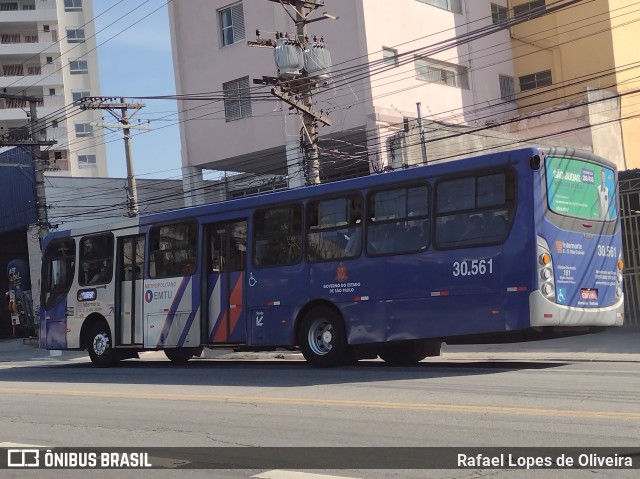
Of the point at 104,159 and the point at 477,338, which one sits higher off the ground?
the point at 104,159

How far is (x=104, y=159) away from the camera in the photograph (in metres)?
72.4

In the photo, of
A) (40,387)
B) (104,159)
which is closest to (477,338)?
(40,387)

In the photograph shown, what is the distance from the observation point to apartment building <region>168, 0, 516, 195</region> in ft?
95.7

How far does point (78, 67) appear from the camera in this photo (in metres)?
72.1

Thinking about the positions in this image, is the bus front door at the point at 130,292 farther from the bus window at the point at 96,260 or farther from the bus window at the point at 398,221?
the bus window at the point at 398,221

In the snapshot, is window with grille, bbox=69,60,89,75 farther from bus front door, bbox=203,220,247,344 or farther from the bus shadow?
bus front door, bbox=203,220,247,344

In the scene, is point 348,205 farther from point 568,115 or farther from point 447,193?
point 568,115

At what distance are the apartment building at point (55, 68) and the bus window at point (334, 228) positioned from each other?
5423 cm

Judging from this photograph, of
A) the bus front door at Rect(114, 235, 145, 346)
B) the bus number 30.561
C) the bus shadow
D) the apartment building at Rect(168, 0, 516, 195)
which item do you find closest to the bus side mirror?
the bus number 30.561

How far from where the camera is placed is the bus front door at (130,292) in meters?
18.8

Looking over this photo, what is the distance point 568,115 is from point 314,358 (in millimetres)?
19600

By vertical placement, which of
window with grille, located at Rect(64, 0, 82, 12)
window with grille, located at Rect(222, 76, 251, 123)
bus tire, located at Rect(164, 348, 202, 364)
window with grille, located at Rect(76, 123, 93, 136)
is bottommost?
bus tire, located at Rect(164, 348, 202, 364)

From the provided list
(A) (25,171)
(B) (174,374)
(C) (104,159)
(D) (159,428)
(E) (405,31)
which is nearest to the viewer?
Answer: (D) (159,428)

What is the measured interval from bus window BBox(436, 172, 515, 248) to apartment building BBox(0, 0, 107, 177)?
56.6 m
